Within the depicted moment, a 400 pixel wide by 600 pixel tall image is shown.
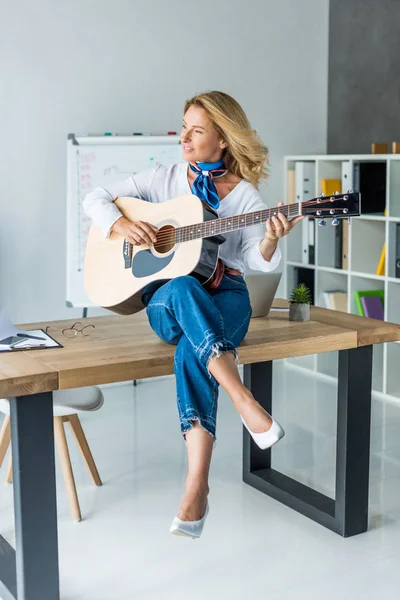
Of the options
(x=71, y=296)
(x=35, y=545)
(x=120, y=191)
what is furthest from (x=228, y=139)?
(x=71, y=296)

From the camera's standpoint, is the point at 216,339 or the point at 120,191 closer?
the point at 216,339

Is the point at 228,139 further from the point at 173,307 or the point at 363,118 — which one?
the point at 363,118

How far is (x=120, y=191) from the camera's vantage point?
272 cm

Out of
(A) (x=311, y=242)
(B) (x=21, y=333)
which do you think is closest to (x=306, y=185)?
(A) (x=311, y=242)

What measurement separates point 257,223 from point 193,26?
2615 mm

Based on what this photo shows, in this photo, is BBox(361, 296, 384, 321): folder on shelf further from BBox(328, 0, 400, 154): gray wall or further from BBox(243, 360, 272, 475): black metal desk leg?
BBox(243, 360, 272, 475): black metal desk leg

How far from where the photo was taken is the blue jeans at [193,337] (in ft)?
7.11

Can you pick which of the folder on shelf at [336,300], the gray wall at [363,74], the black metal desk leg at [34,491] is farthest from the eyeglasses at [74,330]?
the gray wall at [363,74]

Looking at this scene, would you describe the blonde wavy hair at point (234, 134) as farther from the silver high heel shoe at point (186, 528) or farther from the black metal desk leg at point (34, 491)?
the silver high heel shoe at point (186, 528)

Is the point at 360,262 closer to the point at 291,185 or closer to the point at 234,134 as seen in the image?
the point at 291,185

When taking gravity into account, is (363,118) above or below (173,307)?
above

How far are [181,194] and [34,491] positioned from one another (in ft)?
3.53

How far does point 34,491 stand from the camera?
206cm

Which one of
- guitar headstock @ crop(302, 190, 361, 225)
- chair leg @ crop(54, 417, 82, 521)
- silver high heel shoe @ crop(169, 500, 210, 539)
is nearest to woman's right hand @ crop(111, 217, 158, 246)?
guitar headstock @ crop(302, 190, 361, 225)
